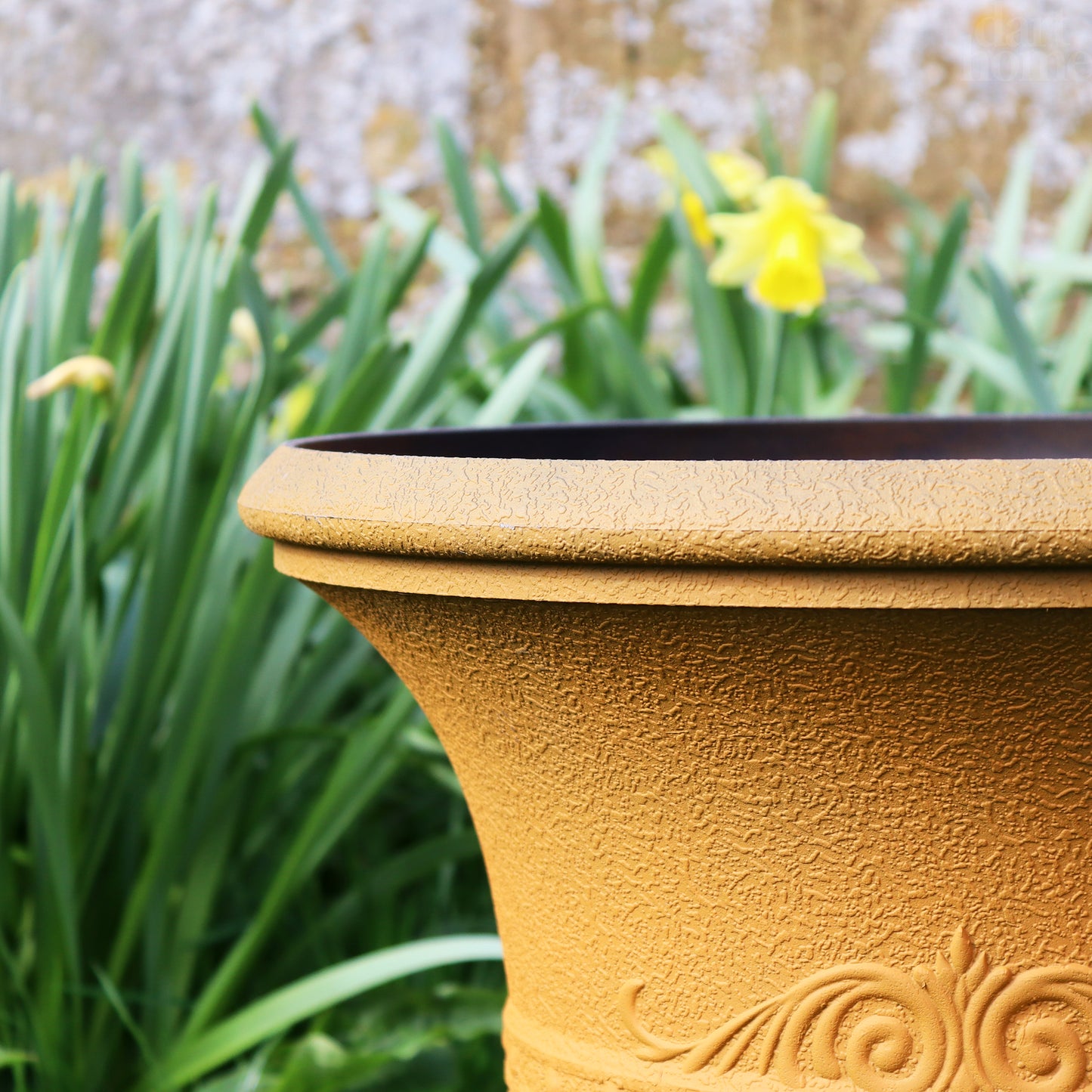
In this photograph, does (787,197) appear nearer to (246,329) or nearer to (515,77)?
(246,329)

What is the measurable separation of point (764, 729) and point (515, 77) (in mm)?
1685

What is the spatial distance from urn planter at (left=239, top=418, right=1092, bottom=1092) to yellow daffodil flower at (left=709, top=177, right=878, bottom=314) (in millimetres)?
771

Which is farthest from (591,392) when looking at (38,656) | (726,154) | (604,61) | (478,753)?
(478,753)

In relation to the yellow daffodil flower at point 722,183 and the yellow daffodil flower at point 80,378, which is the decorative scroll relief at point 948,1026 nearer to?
the yellow daffodil flower at point 80,378

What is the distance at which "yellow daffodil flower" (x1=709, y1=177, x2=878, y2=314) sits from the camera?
3.95 feet

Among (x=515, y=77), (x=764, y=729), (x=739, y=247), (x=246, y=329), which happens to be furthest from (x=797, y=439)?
(x=515, y=77)

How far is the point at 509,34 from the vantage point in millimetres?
1899

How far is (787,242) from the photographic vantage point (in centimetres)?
120

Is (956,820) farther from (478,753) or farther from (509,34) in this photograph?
(509,34)

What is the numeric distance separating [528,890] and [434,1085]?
50 cm

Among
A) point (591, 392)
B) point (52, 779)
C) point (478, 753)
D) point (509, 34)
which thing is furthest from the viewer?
point (509, 34)

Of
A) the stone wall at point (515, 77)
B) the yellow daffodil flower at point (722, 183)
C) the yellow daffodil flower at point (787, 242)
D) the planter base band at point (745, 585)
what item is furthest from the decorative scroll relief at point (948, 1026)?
the stone wall at point (515, 77)

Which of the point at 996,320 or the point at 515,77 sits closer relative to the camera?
the point at 996,320

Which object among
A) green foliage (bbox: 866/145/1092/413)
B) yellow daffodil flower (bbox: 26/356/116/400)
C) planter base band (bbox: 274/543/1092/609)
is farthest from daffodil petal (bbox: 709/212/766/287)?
planter base band (bbox: 274/543/1092/609)
